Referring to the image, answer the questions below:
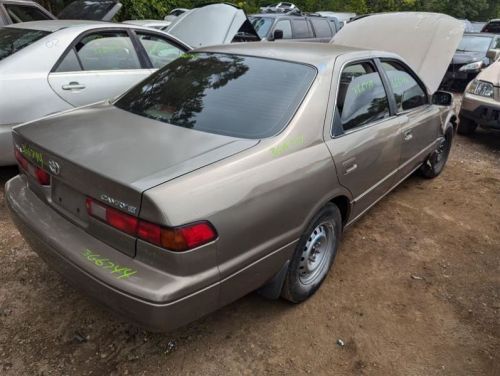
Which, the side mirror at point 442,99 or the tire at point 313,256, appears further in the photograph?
the side mirror at point 442,99

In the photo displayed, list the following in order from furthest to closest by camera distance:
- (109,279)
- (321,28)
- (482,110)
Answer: (321,28) → (482,110) → (109,279)

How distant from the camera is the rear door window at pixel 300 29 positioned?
1103cm

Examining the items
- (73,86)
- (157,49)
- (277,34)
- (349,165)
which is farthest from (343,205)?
(277,34)

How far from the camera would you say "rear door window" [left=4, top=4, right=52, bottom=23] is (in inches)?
249

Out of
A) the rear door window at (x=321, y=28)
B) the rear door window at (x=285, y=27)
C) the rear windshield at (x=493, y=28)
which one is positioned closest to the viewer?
the rear door window at (x=285, y=27)

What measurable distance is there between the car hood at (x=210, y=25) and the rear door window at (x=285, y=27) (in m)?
3.89

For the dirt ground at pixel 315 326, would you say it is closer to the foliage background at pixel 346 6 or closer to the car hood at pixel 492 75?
the car hood at pixel 492 75

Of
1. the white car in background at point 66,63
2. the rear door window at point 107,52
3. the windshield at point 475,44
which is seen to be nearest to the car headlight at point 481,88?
the white car in background at point 66,63

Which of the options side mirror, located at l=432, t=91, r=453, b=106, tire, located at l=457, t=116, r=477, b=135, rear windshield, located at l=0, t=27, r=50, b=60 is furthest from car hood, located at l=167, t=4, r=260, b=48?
tire, located at l=457, t=116, r=477, b=135

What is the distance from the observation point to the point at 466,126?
275 inches

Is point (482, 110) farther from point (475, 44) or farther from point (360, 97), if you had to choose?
point (475, 44)

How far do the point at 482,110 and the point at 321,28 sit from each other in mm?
7037

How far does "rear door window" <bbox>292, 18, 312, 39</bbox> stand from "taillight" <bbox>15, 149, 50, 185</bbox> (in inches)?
367

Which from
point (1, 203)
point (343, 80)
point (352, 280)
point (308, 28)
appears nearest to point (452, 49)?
point (343, 80)
